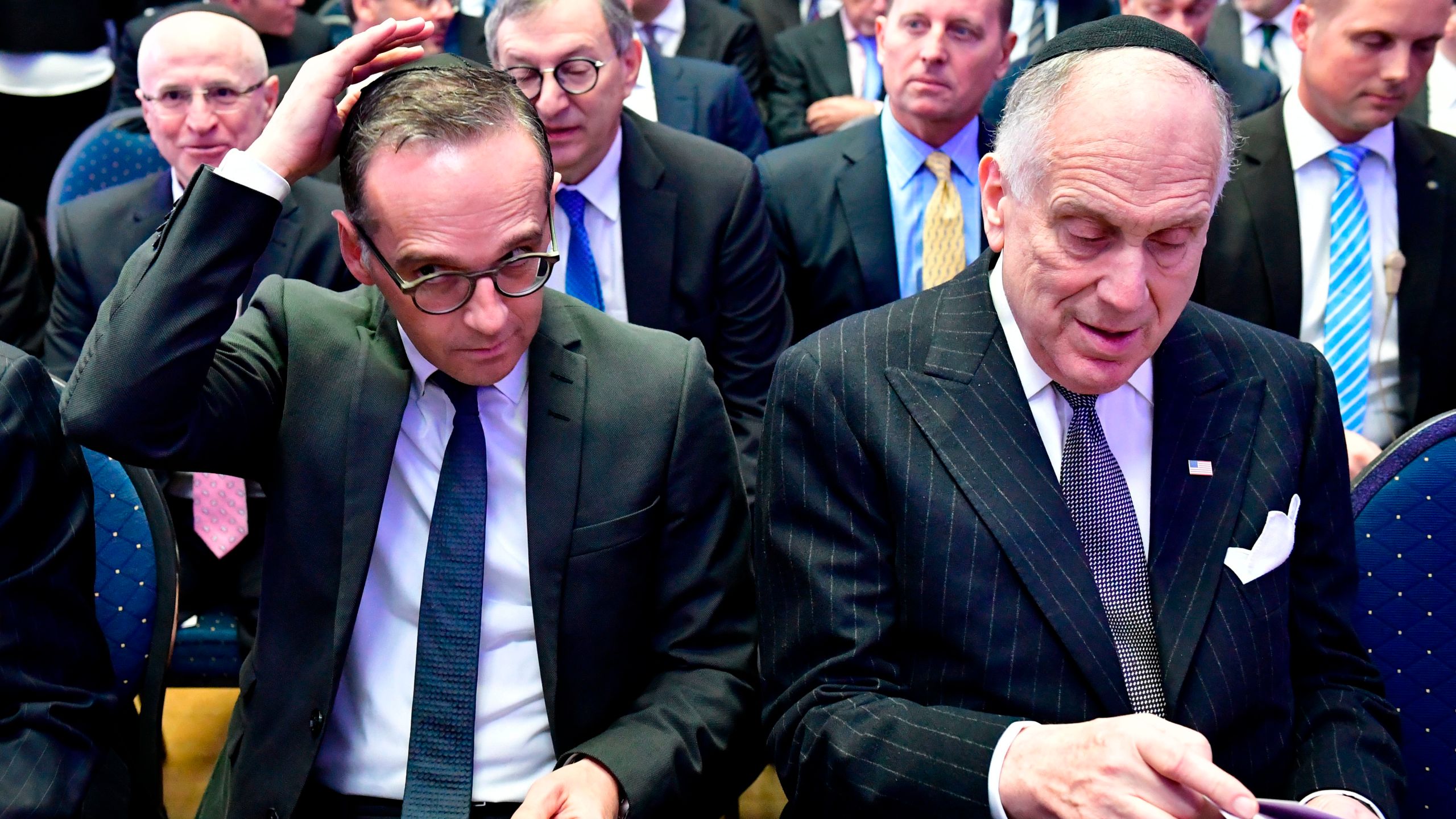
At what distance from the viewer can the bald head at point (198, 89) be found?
124 inches

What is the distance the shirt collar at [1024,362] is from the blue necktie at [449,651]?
700mm

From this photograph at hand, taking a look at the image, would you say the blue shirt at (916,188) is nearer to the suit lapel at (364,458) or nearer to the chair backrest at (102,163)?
the suit lapel at (364,458)

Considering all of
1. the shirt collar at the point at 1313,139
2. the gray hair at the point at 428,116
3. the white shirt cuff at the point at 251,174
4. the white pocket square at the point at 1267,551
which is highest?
the gray hair at the point at 428,116

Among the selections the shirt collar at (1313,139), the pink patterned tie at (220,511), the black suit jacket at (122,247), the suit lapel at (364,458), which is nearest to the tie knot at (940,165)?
the shirt collar at (1313,139)

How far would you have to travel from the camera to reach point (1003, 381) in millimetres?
1691

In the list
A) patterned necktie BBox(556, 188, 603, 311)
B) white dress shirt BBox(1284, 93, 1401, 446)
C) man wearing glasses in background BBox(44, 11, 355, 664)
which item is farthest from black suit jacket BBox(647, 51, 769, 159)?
white dress shirt BBox(1284, 93, 1401, 446)

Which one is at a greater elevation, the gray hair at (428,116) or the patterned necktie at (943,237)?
the gray hair at (428,116)

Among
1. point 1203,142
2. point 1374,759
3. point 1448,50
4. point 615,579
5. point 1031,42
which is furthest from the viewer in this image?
point 1031,42

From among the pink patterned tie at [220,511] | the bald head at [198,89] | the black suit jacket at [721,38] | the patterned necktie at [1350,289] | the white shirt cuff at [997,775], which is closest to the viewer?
the white shirt cuff at [997,775]

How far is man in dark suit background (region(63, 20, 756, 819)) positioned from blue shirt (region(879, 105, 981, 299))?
153 centimetres

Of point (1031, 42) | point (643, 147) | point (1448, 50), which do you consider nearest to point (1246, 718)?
point (643, 147)

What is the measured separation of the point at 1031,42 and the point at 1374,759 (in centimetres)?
354

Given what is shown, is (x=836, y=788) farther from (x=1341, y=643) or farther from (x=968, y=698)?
(x=1341, y=643)

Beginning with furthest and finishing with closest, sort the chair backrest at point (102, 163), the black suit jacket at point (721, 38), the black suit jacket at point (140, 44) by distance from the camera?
the black suit jacket at point (721, 38) → the black suit jacket at point (140, 44) → the chair backrest at point (102, 163)
